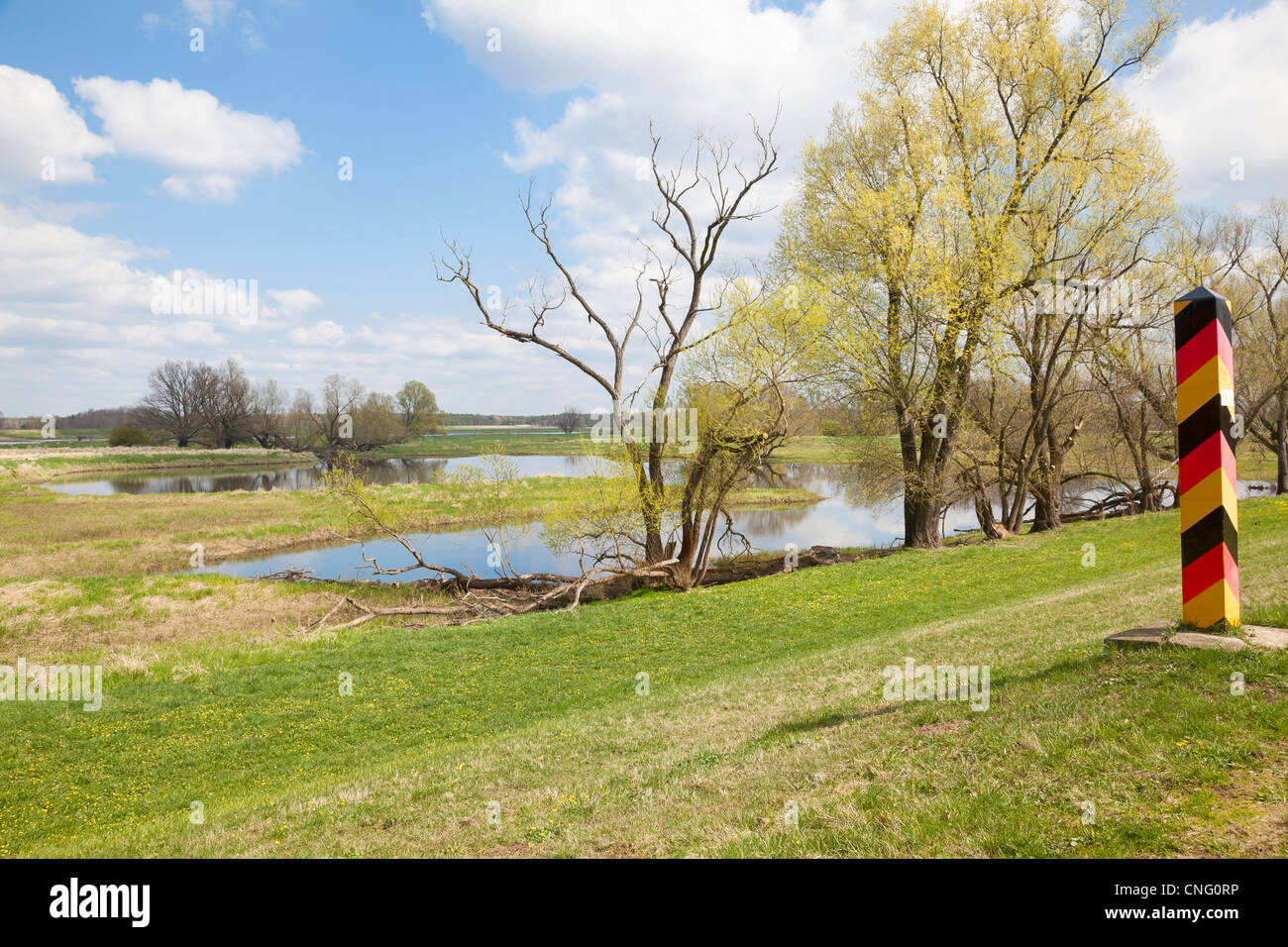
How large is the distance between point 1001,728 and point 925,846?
2044mm

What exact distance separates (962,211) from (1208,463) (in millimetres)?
22690

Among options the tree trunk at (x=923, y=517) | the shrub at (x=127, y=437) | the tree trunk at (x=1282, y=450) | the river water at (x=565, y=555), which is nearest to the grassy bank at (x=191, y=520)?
the river water at (x=565, y=555)

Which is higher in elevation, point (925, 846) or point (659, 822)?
point (925, 846)

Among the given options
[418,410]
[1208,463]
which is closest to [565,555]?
[1208,463]

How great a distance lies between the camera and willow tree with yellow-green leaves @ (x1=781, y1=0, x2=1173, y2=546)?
2438 cm

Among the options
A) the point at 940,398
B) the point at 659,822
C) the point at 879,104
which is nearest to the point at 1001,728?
the point at 659,822

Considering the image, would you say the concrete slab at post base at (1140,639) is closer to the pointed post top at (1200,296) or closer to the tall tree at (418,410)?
the pointed post top at (1200,296)

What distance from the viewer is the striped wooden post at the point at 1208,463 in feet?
19.6

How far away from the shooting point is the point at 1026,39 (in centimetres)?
2539

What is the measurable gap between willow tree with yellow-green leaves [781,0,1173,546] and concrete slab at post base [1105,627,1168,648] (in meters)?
19.5

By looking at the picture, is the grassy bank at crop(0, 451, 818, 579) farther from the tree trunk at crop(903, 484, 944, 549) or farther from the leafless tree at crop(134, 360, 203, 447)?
the leafless tree at crop(134, 360, 203, 447)

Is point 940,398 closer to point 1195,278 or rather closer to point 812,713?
point 1195,278

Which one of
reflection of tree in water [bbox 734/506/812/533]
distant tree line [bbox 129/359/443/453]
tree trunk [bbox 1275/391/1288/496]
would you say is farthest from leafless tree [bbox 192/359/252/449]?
tree trunk [bbox 1275/391/1288/496]
